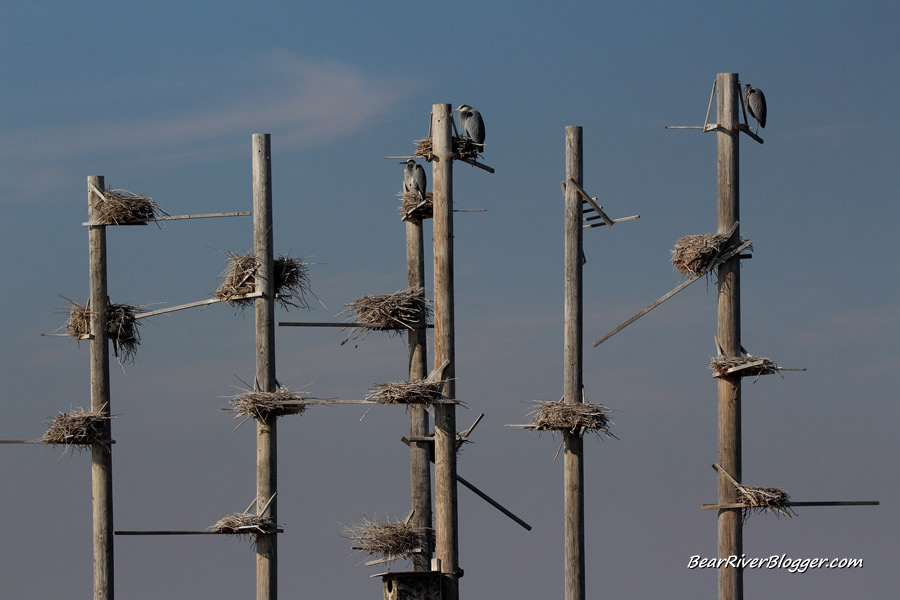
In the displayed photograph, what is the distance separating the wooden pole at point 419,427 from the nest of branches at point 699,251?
10.9 ft

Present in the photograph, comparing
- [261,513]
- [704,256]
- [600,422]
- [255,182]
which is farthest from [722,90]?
[261,513]

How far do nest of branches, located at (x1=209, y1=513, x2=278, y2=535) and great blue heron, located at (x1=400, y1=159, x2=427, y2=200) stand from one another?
4354mm

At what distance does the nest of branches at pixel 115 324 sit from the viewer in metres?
21.5

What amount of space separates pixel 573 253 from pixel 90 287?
19.6 ft

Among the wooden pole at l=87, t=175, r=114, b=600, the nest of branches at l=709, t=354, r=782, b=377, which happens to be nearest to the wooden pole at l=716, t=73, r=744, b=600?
the nest of branches at l=709, t=354, r=782, b=377

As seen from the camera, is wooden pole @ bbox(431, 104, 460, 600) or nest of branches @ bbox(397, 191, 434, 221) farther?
nest of branches @ bbox(397, 191, 434, 221)

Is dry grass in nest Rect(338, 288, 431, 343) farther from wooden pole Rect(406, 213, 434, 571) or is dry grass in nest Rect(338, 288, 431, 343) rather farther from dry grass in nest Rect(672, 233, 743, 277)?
dry grass in nest Rect(672, 233, 743, 277)

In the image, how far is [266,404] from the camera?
67.2 feet

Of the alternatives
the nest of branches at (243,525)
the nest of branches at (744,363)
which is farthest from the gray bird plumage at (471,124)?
the nest of branches at (243,525)

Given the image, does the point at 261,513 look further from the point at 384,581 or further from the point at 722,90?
the point at 722,90

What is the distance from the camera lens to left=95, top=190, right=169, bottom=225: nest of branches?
838 inches

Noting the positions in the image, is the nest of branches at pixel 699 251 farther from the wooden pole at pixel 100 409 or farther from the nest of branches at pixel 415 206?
the wooden pole at pixel 100 409

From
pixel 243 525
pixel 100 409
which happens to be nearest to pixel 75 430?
pixel 100 409

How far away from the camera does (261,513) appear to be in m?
20.6
